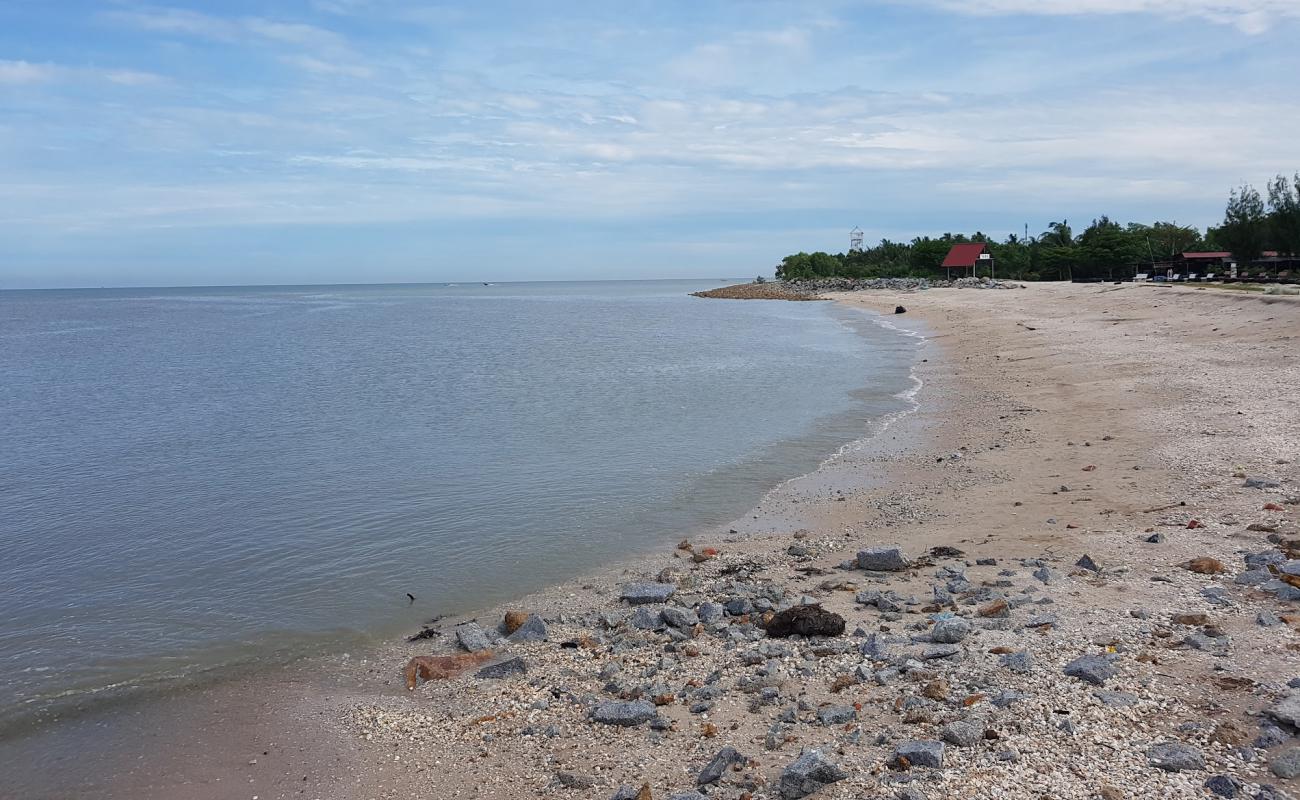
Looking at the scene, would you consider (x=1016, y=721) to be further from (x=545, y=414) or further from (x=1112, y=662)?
(x=545, y=414)

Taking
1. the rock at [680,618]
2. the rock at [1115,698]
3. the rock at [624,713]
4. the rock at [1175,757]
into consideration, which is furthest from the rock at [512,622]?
the rock at [1175,757]

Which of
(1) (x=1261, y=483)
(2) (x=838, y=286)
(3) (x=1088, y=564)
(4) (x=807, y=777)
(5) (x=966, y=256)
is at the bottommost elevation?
(4) (x=807, y=777)

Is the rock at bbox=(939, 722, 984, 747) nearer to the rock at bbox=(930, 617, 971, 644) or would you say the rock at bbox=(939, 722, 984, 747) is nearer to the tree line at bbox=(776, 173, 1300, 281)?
the rock at bbox=(930, 617, 971, 644)

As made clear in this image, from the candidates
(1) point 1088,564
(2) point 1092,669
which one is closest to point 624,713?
(2) point 1092,669

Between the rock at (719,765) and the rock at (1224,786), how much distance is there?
9.21 feet

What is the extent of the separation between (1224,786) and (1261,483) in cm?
827

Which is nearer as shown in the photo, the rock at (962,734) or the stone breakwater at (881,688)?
the stone breakwater at (881,688)

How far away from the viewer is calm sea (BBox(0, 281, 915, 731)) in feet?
33.3

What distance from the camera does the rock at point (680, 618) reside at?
8898mm

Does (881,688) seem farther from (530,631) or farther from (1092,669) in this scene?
(530,631)

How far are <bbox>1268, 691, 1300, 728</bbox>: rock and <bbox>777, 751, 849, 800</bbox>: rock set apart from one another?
113 inches

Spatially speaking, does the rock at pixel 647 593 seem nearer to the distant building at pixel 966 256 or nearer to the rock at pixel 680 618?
the rock at pixel 680 618

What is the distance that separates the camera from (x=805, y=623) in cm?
827

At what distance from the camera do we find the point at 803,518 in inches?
529
